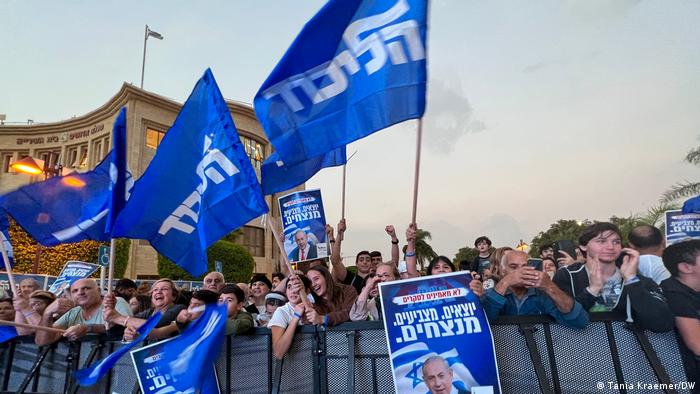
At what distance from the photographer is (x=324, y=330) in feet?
12.5

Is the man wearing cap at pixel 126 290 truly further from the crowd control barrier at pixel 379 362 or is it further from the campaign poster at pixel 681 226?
the campaign poster at pixel 681 226

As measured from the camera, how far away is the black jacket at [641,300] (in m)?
2.88

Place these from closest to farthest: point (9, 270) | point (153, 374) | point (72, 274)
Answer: point (153, 374) < point (9, 270) < point (72, 274)

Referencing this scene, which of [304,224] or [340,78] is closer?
[340,78]

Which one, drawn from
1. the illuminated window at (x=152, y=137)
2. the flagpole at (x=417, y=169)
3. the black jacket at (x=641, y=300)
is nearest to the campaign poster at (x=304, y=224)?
the flagpole at (x=417, y=169)

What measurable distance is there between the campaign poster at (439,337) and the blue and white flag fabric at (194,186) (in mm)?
1897

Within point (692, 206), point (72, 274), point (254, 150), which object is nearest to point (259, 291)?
point (72, 274)

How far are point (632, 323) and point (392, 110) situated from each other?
7.54 ft

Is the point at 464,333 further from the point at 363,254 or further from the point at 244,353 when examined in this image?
the point at 363,254

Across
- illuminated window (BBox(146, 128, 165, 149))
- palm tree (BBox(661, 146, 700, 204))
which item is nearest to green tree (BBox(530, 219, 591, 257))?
palm tree (BBox(661, 146, 700, 204))

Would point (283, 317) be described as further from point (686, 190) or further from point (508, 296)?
point (686, 190)

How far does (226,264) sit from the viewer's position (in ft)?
97.5

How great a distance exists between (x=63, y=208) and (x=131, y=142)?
2889 centimetres

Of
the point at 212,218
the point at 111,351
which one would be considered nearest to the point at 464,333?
the point at 212,218
